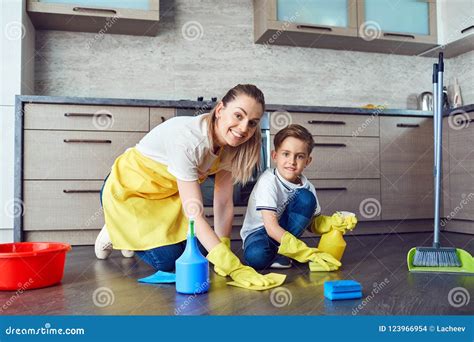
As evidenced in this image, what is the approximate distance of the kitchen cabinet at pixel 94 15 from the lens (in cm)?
249

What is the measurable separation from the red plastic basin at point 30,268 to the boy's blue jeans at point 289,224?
656 millimetres

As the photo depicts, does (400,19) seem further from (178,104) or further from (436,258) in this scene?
(436,258)

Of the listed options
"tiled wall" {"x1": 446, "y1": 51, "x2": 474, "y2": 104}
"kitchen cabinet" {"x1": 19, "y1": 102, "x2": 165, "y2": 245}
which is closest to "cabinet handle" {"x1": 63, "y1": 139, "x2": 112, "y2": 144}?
"kitchen cabinet" {"x1": 19, "y1": 102, "x2": 165, "y2": 245}

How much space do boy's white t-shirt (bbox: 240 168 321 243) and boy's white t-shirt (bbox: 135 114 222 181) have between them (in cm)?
27

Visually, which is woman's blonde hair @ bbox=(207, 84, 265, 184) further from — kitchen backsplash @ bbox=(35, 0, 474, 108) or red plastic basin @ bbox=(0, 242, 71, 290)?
kitchen backsplash @ bbox=(35, 0, 474, 108)

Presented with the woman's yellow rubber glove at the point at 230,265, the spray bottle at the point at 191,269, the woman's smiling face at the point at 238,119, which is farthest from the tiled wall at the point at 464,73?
the spray bottle at the point at 191,269

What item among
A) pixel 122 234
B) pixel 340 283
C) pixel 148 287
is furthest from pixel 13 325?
pixel 340 283

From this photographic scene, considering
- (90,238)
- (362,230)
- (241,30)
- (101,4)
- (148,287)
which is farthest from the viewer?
(241,30)

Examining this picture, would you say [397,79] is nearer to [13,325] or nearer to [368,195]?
[368,195]

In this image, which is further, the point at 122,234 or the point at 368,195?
the point at 368,195

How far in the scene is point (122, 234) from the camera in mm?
1586

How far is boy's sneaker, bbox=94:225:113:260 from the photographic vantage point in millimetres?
1884

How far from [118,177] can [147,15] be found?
134 centimetres

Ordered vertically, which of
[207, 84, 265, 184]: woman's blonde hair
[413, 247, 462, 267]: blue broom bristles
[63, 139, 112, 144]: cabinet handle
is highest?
[63, 139, 112, 144]: cabinet handle
